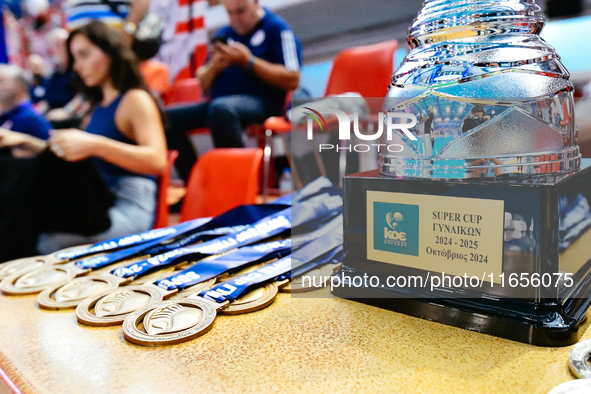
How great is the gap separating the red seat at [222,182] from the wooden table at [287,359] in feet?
2.37

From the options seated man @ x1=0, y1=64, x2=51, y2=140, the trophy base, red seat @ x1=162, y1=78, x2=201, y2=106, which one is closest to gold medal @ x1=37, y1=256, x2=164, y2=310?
the trophy base

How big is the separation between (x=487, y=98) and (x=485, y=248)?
12cm

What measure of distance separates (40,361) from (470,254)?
14.2 inches

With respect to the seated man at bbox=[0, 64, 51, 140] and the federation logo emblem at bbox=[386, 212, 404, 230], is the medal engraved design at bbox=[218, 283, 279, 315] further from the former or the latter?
the seated man at bbox=[0, 64, 51, 140]

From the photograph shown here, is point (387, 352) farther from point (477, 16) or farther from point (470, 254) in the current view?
point (477, 16)

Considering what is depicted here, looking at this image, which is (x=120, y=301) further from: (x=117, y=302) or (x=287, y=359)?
(x=287, y=359)

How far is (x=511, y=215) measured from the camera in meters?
0.33

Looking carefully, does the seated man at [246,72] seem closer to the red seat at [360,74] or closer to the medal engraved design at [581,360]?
the red seat at [360,74]

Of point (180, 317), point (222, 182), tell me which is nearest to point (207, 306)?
point (180, 317)

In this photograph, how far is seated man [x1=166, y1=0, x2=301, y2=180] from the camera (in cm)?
193

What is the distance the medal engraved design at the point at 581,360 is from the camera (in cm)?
28

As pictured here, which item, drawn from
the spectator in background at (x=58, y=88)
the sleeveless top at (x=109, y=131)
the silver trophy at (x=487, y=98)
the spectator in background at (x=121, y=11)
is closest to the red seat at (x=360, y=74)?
the sleeveless top at (x=109, y=131)

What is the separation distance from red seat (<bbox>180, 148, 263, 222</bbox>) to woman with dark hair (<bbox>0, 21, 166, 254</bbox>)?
0.16m

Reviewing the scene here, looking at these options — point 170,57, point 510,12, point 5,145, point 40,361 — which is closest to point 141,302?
point 40,361
